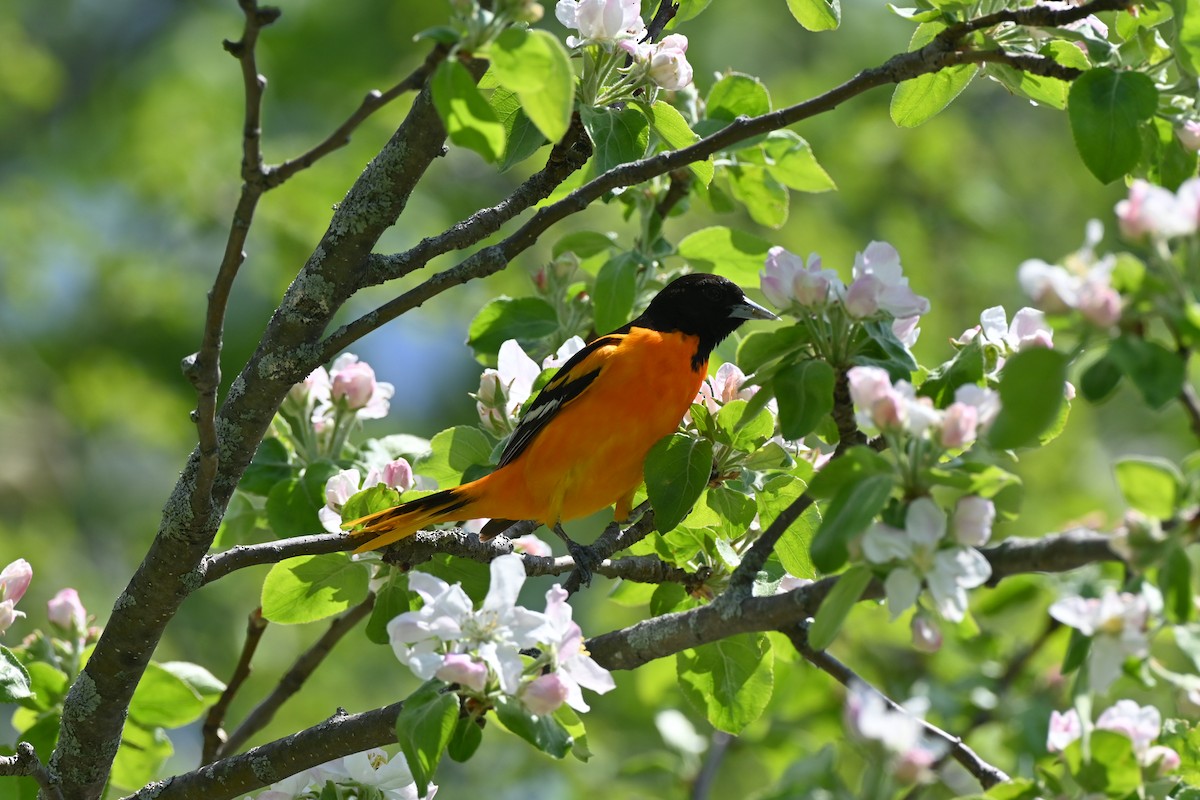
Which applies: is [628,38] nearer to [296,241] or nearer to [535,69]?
[535,69]

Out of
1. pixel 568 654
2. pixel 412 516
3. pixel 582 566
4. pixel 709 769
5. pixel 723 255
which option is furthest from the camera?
pixel 709 769

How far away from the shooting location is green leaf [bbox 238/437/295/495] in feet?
10.0

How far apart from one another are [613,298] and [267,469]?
0.97 metres

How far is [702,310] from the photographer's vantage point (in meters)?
3.90

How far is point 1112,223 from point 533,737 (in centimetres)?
907

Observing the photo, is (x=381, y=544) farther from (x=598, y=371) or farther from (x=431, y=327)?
Result: (x=431, y=327)

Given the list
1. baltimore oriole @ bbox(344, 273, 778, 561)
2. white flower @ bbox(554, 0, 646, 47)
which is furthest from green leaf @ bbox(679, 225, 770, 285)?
white flower @ bbox(554, 0, 646, 47)

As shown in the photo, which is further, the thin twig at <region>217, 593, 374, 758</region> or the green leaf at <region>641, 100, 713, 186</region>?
the thin twig at <region>217, 593, 374, 758</region>

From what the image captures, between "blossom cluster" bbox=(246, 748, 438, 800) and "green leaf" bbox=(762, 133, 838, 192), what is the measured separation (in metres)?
1.72

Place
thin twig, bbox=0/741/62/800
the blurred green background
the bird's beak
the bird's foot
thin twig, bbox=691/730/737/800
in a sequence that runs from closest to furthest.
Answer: thin twig, bbox=0/741/62/800, the bird's foot, the bird's beak, thin twig, bbox=691/730/737/800, the blurred green background

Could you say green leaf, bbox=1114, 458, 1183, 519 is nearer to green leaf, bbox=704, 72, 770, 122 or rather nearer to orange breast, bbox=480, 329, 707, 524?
green leaf, bbox=704, 72, 770, 122

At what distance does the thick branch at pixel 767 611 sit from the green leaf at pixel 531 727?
357 mm

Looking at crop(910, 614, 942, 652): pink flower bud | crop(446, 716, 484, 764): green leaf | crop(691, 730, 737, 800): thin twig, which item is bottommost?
crop(691, 730, 737, 800): thin twig

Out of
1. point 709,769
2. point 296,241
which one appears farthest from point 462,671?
point 296,241
